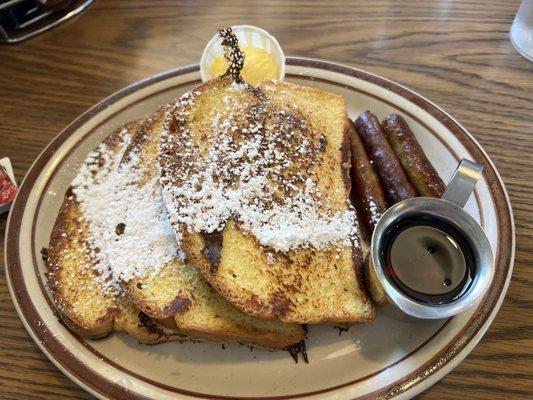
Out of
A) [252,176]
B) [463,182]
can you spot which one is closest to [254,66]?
[252,176]

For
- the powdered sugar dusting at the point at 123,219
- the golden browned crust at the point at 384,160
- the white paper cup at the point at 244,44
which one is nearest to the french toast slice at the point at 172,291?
the powdered sugar dusting at the point at 123,219

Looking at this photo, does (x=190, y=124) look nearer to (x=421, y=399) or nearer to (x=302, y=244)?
(x=302, y=244)

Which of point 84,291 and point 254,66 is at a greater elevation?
point 254,66

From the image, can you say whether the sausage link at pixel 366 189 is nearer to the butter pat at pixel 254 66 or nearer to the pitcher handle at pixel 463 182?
the pitcher handle at pixel 463 182

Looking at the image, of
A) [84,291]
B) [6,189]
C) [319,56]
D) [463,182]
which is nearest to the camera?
[463,182]

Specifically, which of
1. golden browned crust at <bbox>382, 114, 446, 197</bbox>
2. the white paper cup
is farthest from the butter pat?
golden browned crust at <bbox>382, 114, 446, 197</bbox>

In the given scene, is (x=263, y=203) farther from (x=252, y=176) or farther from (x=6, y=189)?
(x=6, y=189)
